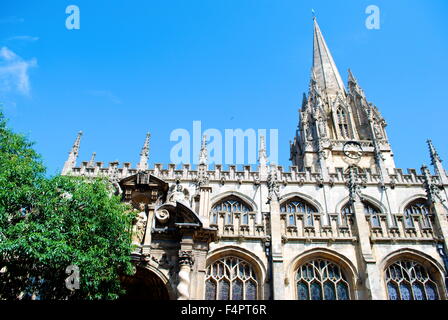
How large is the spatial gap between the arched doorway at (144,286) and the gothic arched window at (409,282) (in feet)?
31.0

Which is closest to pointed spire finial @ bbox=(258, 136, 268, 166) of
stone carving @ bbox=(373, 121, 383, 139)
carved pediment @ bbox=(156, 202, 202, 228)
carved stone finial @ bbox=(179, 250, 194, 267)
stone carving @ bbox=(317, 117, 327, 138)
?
stone carving @ bbox=(317, 117, 327, 138)

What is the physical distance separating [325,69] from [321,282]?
116ft

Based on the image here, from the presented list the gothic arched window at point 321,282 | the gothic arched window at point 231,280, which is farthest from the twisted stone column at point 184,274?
the gothic arched window at point 321,282

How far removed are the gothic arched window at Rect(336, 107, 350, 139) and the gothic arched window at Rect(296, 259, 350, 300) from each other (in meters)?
21.5

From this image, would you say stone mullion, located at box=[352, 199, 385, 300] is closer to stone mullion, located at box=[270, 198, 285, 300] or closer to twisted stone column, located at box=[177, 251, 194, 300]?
stone mullion, located at box=[270, 198, 285, 300]

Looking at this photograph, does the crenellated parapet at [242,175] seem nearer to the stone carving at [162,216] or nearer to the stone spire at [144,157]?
the stone spire at [144,157]

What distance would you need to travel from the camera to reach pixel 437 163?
29016 millimetres

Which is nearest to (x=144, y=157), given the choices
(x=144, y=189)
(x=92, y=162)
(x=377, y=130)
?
(x=92, y=162)

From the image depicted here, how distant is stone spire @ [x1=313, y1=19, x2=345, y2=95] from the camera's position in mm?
42934

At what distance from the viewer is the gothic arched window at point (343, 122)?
35.8 metres
